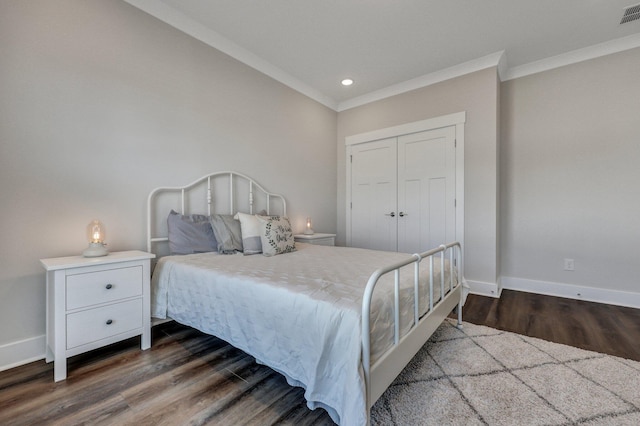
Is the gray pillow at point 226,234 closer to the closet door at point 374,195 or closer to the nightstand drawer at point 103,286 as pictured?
the nightstand drawer at point 103,286

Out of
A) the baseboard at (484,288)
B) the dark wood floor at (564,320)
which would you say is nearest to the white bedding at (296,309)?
the dark wood floor at (564,320)

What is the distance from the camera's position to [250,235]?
243 cm

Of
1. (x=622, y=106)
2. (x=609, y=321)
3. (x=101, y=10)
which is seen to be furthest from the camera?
(x=622, y=106)

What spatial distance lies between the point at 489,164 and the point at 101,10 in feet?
12.4

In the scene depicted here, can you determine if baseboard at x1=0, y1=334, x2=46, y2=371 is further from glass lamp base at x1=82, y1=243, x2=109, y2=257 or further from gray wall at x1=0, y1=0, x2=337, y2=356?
glass lamp base at x1=82, y1=243, x2=109, y2=257

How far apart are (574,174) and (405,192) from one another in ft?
5.86

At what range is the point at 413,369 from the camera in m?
1.67

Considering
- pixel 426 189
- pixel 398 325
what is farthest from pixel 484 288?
pixel 398 325

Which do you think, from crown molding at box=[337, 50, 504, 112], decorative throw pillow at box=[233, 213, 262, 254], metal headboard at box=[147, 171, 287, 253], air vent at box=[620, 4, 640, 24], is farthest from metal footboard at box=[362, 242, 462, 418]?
air vent at box=[620, 4, 640, 24]

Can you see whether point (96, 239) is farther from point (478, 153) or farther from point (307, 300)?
point (478, 153)

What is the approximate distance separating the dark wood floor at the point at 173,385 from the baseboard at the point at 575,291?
70cm

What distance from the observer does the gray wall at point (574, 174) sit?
280cm

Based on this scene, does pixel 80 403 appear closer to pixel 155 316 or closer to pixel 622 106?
pixel 155 316

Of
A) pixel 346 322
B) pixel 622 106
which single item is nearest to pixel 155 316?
pixel 346 322
